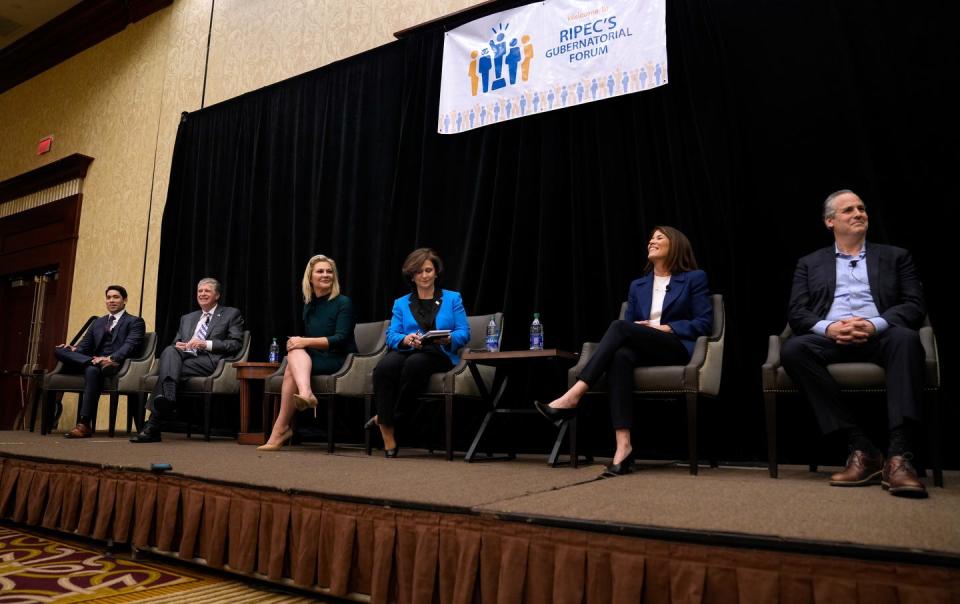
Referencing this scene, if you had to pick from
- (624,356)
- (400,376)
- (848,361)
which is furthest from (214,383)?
(848,361)

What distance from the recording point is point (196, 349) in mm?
4656

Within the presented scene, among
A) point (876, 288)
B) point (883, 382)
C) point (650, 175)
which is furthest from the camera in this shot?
point (650, 175)

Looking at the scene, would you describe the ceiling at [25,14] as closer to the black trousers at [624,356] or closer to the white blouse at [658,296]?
the white blouse at [658,296]

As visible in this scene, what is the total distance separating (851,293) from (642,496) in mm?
1336

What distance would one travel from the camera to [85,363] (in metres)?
4.81

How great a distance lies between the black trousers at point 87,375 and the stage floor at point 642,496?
5.14ft

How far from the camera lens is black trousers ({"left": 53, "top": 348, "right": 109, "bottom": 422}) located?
4.69m

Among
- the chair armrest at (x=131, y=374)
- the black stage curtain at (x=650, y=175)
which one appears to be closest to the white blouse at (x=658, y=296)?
the black stage curtain at (x=650, y=175)

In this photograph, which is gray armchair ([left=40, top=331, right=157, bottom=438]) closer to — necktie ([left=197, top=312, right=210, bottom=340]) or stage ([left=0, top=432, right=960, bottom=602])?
necktie ([left=197, top=312, right=210, bottom=340])

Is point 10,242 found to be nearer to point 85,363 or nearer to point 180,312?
point 180,312

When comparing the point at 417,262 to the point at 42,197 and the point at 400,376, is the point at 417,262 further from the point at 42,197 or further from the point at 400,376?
the point at 42,197

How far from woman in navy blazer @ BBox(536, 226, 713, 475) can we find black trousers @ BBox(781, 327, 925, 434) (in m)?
0.49

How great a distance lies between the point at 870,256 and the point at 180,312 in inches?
214

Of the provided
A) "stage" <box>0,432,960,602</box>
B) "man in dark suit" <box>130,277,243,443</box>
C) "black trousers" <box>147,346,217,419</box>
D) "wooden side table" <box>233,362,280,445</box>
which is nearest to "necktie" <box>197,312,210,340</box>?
"man in dark suit" <box>130,277,243,443</box>
